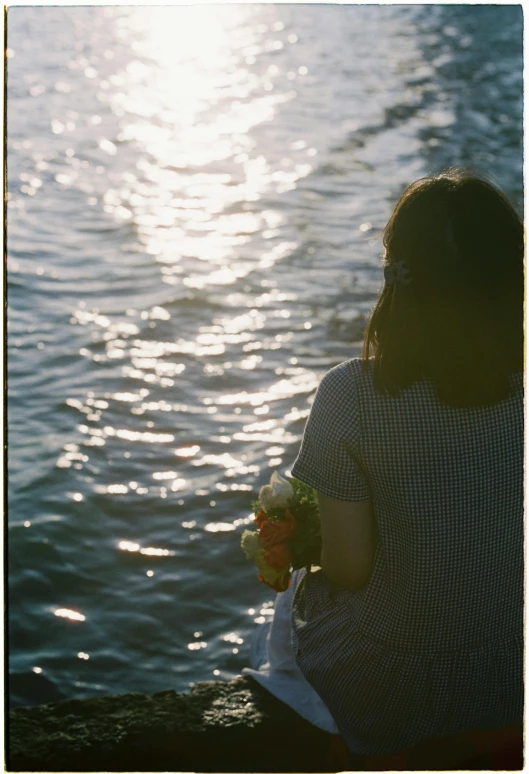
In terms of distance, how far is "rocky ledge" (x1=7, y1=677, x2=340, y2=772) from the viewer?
9.51 feet

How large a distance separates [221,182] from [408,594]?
699 centimetres

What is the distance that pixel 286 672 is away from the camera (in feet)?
9.65

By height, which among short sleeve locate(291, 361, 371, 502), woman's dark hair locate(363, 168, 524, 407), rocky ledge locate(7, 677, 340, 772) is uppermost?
woman's dark hair locate(363, 168, 524, 407)

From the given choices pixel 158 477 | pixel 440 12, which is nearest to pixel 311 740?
pixel 158 477

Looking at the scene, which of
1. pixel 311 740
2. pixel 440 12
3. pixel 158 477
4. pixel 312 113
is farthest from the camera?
pixel 440 12

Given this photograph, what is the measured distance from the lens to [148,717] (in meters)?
3.00

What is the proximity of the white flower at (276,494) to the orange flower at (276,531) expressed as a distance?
43mm

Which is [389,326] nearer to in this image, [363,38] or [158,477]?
[158,477]

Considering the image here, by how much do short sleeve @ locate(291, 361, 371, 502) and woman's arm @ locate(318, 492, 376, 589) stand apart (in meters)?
0.03

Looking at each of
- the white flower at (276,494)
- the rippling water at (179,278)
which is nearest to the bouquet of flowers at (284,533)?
the white flower at (276,494)

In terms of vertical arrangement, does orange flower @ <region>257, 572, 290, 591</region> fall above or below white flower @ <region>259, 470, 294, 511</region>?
below

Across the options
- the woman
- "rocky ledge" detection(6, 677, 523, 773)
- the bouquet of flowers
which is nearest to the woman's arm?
the woman

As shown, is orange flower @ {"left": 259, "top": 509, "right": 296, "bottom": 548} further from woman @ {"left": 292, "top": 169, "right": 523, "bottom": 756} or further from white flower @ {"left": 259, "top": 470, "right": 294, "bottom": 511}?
woman @ {"left": 292, "top": 169, "right": 523, "bottom": 756}

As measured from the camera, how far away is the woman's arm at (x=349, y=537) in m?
2.41
